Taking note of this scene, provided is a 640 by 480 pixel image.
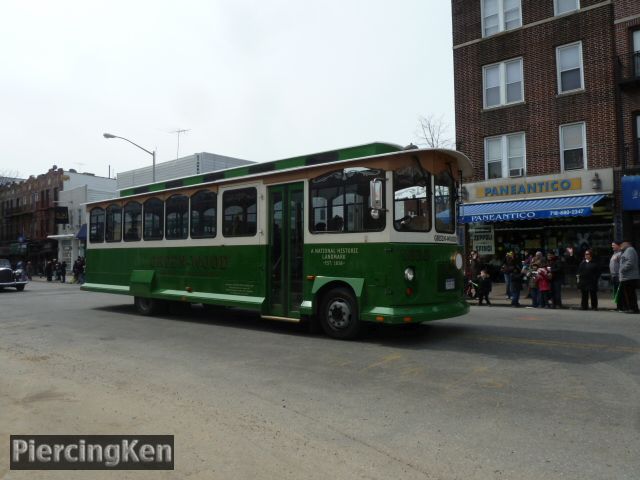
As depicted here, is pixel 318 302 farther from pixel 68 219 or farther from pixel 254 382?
pixel 68 219

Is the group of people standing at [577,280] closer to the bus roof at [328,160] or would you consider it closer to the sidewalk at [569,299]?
the sidewalk at [569,299]

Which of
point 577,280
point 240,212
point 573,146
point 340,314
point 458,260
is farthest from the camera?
point 573,146

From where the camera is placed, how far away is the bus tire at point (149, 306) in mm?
12727

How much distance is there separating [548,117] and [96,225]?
1714 cm

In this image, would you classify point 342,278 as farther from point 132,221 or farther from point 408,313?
point 132,221

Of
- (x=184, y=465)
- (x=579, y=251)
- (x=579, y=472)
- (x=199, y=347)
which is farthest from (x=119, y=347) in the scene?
(x=579, y=251)

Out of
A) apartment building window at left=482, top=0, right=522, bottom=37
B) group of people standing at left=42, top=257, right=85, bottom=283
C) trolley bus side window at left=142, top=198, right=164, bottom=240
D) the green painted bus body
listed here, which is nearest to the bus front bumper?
the green painted bus body

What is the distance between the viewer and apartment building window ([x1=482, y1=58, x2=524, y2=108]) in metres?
21.1

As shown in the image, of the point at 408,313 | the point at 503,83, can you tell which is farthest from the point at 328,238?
the point at 503,83

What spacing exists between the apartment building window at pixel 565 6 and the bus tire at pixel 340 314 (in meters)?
17.6

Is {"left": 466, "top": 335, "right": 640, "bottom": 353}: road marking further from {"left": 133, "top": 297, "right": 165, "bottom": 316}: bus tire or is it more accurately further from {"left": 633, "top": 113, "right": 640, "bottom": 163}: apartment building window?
{"left": 633, "top": 113, "right": 640, "bottom": 163}: apartment building window

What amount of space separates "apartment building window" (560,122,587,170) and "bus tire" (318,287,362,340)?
14702mm

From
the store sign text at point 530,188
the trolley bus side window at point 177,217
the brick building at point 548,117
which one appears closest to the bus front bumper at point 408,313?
the trolley bus side window at point 177,217

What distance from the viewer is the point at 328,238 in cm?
889
